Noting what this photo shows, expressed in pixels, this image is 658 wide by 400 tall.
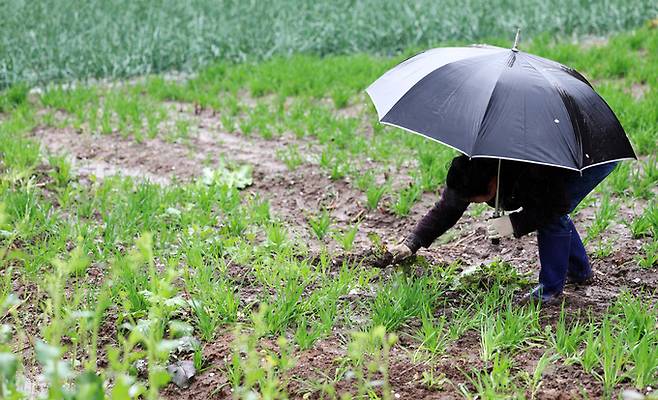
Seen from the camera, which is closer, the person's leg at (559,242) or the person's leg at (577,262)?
the person's leg at (559,242)

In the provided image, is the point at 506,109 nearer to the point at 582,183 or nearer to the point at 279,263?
the point at 582,183

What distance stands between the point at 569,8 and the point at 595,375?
7374 mm

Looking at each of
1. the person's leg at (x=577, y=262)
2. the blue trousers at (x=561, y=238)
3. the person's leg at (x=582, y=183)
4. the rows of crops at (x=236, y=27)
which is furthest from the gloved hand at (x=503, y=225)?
the rows of crops at (x=236, y=27)

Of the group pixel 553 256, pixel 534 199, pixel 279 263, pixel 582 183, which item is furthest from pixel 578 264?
pixel 279 263

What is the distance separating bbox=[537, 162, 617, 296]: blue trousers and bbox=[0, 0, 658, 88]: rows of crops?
5.41 m

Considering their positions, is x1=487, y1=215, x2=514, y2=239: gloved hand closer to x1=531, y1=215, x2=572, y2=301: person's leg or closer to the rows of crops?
x1=531, y1=215, x2=572, y2=301: person's leg

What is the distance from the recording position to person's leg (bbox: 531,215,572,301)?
364cm

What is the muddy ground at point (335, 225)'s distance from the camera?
3.25 metres

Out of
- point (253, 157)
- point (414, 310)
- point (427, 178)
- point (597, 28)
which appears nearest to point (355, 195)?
point (427, 178)

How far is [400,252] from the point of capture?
3.95 metres

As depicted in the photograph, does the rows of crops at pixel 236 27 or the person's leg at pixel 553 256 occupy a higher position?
the person's leg at pixel 553 256

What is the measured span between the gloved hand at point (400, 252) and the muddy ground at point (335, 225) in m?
0.42

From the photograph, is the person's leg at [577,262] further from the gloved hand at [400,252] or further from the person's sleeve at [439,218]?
the gloved hand at [400,252]

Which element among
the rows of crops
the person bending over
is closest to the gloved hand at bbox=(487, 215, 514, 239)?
the person bending over
